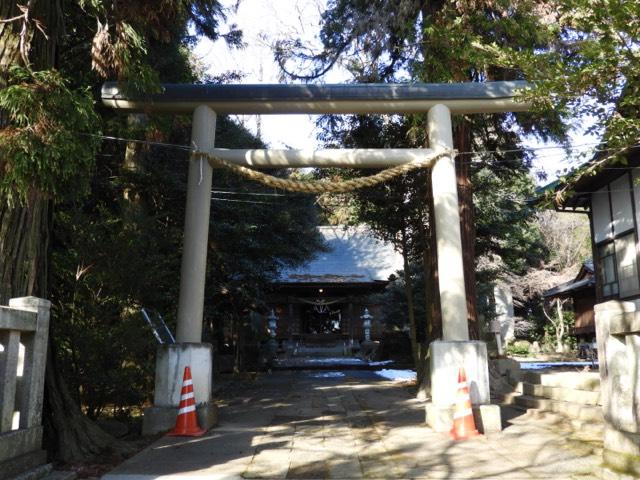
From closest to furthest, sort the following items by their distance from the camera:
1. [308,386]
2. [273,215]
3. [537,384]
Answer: [537,384], [308,386], [273,215]

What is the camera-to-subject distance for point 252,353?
1942 cm

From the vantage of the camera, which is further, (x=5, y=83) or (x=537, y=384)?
(x=537, y=384)

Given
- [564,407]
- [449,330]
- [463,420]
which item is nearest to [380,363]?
[564,407]

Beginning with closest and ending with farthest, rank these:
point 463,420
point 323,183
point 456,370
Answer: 1. point 463,420
2. point 456,370
3. point 323,183

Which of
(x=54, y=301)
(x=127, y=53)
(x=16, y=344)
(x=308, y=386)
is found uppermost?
(x=127, y=53)

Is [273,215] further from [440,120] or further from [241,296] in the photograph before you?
[440,120]

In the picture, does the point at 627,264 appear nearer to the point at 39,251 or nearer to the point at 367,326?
the point at 367,326

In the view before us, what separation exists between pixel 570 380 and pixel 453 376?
2210mm

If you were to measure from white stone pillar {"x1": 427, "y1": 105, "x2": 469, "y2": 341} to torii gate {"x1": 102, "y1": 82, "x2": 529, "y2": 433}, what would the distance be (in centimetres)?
1

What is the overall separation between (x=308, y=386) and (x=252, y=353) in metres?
7.04

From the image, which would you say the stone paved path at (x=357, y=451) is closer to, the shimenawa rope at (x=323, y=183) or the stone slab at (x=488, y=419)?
the stone slab at (x=488, y=419)

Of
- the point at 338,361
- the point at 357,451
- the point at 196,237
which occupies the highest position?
the point at 196,237

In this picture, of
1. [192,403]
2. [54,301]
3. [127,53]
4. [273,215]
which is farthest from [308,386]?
[127,53]

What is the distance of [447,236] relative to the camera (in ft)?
23.7
